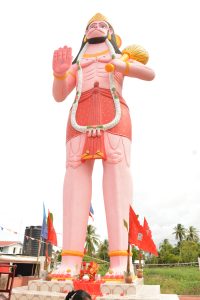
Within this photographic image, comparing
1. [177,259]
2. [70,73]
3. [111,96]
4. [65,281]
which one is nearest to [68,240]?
[65,281]

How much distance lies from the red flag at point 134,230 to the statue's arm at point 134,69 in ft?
10.6

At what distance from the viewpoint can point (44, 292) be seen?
5.33 m

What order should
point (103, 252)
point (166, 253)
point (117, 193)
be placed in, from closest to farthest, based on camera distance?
point (117, 193), point (103, 252), point (166, 253)

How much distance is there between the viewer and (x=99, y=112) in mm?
6875

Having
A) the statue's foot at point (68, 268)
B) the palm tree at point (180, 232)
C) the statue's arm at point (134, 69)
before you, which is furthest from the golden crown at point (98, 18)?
the palm tree at point (180, 232)

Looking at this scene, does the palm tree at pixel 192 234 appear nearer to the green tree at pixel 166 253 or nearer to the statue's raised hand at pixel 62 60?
the green tree at pixel 166 253

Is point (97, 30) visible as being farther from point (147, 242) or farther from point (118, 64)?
point (147, 242)

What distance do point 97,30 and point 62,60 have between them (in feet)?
4.81

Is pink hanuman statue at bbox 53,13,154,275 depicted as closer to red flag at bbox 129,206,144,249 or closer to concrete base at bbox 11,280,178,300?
red flag at bbox 129,206,144,249

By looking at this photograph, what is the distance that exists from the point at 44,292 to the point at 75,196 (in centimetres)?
195

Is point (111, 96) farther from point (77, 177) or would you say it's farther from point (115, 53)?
point (77, 177)

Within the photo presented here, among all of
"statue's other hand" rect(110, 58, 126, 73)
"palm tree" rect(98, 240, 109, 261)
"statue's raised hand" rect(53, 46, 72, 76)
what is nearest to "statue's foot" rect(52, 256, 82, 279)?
"statue's raised hand" rect(53, 46, 72, 76)

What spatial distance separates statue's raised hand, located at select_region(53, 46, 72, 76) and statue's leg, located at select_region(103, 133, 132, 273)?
1.84m

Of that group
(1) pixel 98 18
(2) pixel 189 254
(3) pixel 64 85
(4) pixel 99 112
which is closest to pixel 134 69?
(4) pixel 99 112
